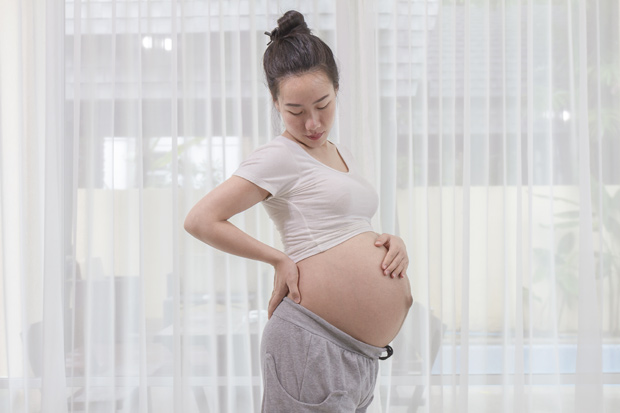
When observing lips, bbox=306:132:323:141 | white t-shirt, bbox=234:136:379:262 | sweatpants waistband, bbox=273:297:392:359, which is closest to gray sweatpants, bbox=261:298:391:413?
sweatpants waistband, bbox=273:297:392:359

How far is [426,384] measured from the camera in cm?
212

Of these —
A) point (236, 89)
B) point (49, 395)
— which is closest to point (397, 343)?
point (236, 89)

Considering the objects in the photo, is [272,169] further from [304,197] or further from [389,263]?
[389,263]

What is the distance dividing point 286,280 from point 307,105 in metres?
0.34

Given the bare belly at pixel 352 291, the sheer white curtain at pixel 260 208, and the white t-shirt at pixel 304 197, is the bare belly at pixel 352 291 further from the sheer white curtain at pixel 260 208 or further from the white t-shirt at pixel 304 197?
the sheer white curtain at pixel 260 208

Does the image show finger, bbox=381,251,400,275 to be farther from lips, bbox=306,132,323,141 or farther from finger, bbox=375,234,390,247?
lips, bbox=306,132,323,141

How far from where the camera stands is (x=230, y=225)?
115 centimetres

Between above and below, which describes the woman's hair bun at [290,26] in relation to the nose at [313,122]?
above

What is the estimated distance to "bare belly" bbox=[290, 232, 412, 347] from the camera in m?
1.16

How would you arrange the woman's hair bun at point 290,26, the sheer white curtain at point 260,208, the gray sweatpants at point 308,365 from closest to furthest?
the gray sweatpants at point 308,365, the woman's hair bun at point 290,26, the sheer white curtain at point 260,208

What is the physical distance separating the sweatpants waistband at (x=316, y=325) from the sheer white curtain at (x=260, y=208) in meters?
0.95

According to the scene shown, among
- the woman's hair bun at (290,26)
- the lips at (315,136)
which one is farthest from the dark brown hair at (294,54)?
the lips at (315,136)

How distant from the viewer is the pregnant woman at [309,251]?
1130 millimetres

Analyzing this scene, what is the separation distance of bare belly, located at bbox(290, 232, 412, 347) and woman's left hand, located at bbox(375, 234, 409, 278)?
0.5 inches
